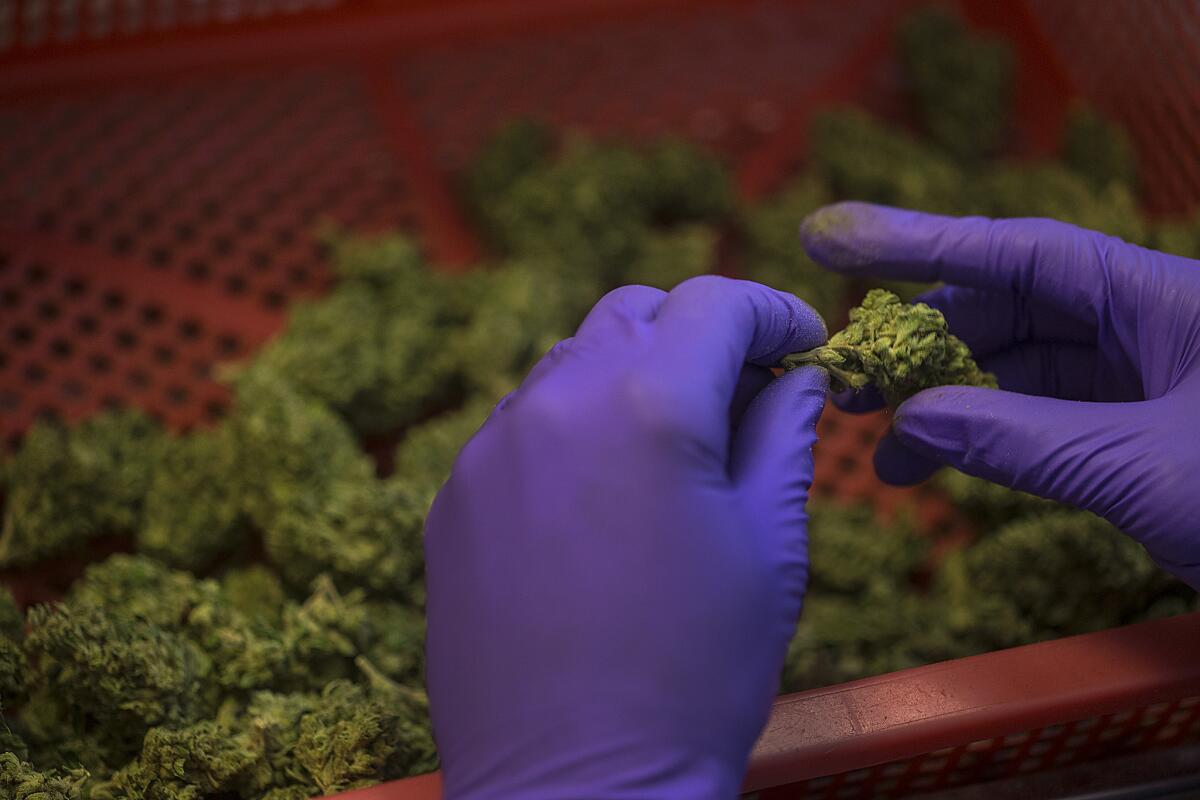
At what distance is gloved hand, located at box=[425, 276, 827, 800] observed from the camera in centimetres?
122

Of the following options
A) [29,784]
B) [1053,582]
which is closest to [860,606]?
[1053,582]

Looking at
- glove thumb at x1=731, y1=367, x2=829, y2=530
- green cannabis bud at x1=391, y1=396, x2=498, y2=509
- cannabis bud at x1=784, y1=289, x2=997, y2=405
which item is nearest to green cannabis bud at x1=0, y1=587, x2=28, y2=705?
green cannabis bud at x1=391, y1=396, x2=498, y2=509

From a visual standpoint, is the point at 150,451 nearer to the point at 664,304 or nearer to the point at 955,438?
the point at 664,304

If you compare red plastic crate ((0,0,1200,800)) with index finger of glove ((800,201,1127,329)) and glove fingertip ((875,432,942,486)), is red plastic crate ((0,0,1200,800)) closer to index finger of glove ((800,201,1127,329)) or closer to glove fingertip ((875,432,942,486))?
glove fingertip ((875,432,942,486))

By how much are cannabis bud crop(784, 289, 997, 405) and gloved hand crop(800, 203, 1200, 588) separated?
6 cm

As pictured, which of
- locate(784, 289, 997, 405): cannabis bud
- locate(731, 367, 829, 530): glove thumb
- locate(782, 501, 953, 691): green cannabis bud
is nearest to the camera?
locate(731, 367, 829, 530): glove thumb

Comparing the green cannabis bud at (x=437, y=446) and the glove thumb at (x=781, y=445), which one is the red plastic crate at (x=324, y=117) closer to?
the green cannabis bud at (x=437, y=446)

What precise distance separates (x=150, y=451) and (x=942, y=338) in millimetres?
1762

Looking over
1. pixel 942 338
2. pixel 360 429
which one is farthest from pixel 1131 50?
pixel 360 429

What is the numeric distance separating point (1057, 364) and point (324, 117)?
83.7 inches

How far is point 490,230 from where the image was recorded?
105 inches

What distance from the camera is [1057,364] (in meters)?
1.85

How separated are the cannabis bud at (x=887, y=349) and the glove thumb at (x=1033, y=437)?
5cm

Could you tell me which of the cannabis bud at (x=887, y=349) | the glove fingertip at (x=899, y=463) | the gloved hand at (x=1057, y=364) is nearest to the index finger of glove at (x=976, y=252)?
the gloved hand at (x=1057, y=364)
